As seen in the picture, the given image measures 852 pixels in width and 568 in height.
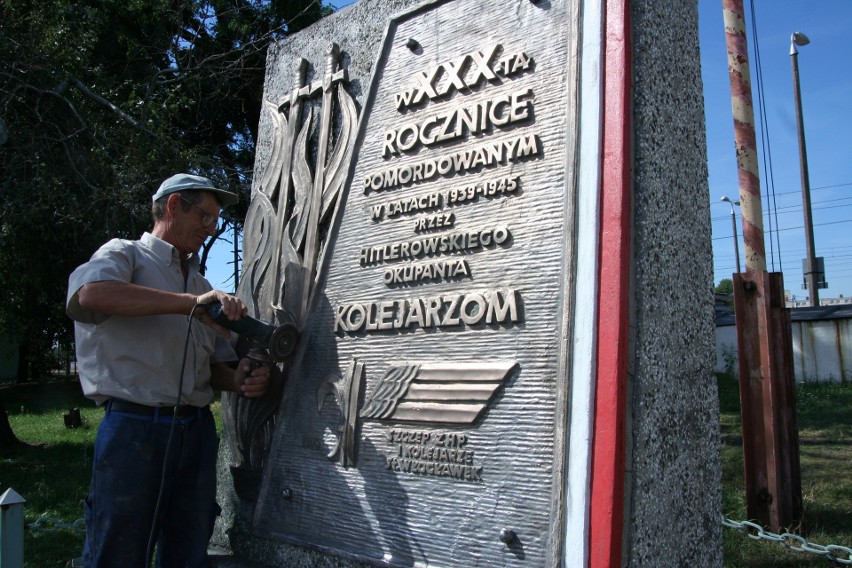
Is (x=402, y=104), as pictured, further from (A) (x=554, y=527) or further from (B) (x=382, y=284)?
(A) (x=554, y=527)

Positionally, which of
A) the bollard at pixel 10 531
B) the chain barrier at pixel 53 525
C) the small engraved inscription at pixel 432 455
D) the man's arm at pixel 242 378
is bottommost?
the chain barrier at pixel 53 525

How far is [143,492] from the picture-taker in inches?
→ 108

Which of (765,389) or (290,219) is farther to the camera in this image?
(765,389)

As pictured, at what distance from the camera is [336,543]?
2807mm

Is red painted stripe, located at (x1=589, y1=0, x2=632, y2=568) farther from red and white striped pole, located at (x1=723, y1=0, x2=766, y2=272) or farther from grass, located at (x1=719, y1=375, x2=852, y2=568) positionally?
red and white striped pole, located at (x1=723, y1=0, x2=766, y2=272)

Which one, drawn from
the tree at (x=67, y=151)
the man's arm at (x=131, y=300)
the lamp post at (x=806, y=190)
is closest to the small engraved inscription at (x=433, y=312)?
the man's arm at (x=131, y=300)

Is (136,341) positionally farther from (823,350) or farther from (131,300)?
(823,350)

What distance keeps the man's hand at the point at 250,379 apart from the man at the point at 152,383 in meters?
0.16

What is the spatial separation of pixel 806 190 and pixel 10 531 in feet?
47.5

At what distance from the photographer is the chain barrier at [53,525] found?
4.61 metres

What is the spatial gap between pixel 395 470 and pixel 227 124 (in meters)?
12.2

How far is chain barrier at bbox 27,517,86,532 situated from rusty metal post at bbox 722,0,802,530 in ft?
12.9

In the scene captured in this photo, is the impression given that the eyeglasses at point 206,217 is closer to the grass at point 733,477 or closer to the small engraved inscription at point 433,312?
the small engraved inscription at point 433,312

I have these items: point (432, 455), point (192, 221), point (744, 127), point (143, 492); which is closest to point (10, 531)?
point (143, 492)
